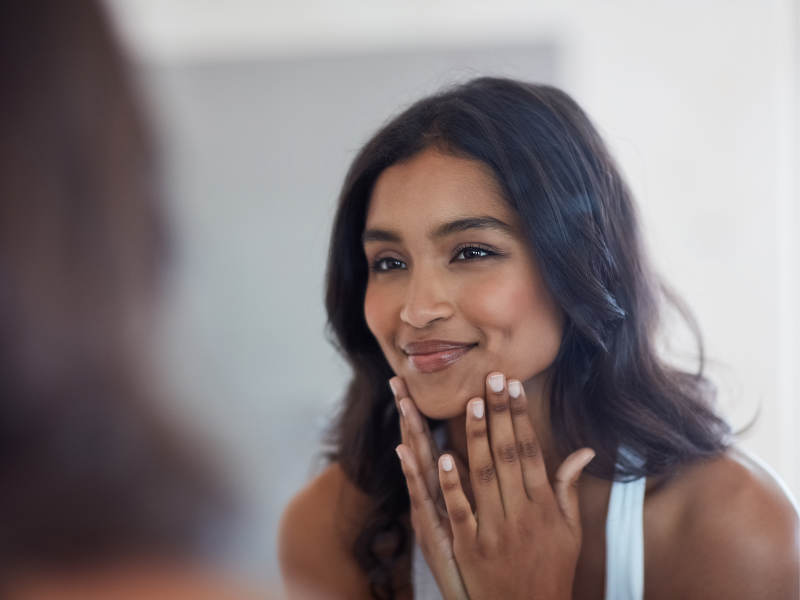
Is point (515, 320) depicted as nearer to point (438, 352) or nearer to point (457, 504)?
point (438, 352)

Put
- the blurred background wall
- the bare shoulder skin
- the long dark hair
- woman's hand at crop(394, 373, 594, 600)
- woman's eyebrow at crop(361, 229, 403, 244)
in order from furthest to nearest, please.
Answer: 1. the blurred background wall
2. the bare shoulder skin
3. woman's eyebrow at crop(361, 229, 403, 244)
4. woman's hand at crop(394, 373, 594, 600)
5. the long dark hair

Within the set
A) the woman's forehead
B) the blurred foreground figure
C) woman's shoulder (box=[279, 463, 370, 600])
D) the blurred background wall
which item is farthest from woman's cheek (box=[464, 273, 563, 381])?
the blurred background wall

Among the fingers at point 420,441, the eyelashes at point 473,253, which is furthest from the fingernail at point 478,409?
the eyelashes at point 473,253

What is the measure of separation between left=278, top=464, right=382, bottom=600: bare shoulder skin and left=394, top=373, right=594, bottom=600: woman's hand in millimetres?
330

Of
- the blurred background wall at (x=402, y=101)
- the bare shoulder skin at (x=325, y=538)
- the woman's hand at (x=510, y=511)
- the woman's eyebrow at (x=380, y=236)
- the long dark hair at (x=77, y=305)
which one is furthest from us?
Answer: the blurred background wall at (x=402, y=101)

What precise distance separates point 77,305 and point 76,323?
10 millimetres

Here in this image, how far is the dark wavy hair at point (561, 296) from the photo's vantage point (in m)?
0.89

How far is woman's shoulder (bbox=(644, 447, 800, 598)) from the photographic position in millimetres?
844

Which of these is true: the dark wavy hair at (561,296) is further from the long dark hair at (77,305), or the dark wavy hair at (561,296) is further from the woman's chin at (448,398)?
the long dark hair at (77,305)

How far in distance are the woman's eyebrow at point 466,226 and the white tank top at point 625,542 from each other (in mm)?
507

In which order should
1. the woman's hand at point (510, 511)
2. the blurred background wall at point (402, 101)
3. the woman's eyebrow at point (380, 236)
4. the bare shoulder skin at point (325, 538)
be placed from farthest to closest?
the blurred background wall at point (402, 101), the bare shoulder skin at point (325, 538), the woman's eyebrow at point (380, 236), the woman's hand at point (510, 511)

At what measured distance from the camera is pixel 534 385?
3.36 ft

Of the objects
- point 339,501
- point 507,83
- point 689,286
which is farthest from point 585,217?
point 689,286

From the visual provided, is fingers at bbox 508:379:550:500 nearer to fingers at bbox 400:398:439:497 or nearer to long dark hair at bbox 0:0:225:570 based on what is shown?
fingers at bbox 400:398:439:497
